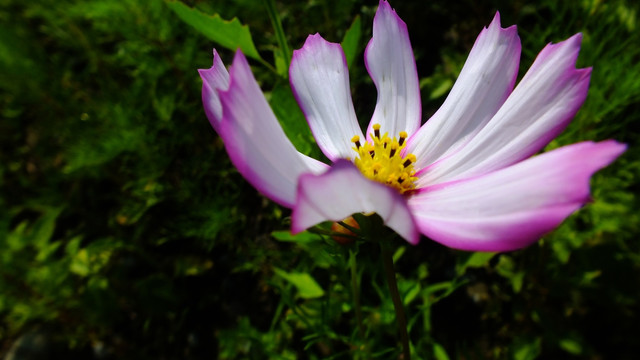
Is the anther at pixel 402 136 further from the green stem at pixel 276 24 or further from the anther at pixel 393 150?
the green stem at pixel 276 24

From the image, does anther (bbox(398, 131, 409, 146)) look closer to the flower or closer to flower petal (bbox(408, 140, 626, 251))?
the flower

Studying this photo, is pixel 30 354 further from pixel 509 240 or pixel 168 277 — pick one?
pixel 509 240

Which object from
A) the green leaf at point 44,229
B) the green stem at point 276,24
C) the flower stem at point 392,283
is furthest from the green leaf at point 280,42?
the green leaf at point 44,229

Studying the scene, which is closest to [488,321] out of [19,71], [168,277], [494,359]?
[494,359]

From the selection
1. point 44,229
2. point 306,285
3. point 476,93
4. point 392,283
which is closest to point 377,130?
point 476,93

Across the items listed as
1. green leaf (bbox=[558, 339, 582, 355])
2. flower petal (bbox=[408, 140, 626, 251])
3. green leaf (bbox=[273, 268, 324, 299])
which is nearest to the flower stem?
flower petal (bbox=[408, 140, 626, 251])
